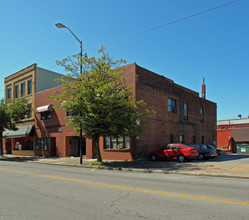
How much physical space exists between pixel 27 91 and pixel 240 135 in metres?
33.3

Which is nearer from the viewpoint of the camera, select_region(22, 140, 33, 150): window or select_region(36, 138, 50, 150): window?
select_region(36, 138, 50, 150): window

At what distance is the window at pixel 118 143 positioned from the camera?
20078mm

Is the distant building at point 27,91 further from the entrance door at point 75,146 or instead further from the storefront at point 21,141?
the entrance door at point 75,146

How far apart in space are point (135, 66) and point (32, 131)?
16.3m

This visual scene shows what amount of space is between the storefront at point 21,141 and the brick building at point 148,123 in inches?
61.3

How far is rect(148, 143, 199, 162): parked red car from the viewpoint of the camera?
17.9 meters

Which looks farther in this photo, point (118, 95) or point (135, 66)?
point (135, 66)

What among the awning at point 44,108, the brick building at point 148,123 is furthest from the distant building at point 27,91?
the awning at point 44,108

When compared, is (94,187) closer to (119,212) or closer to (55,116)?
(119,212)

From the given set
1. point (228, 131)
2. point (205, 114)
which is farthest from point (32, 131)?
point (228, 131)

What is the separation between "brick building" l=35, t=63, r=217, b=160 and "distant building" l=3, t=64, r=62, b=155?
1.60m

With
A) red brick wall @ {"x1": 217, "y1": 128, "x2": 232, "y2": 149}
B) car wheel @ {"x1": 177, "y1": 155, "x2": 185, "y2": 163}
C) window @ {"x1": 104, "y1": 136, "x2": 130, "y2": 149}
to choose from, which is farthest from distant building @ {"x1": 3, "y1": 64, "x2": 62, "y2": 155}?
red brick wall @ {"x1": 217, "y1": 128, "x2": 232, "y2": 149}

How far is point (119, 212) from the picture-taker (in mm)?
5480

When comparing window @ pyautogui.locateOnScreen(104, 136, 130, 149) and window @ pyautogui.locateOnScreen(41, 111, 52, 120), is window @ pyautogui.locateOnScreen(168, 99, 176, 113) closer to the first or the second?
window @ pyautogui.locateOnScreen(104, 136, 130, 149)
